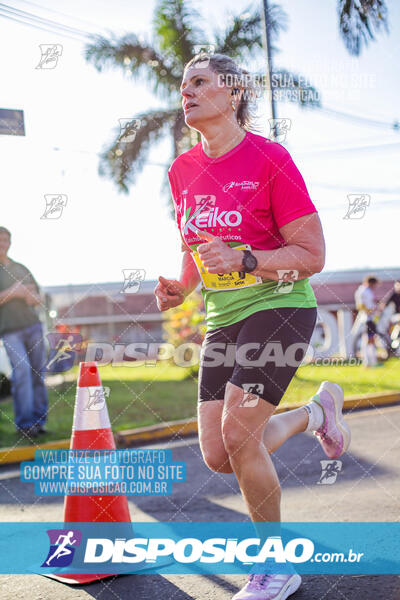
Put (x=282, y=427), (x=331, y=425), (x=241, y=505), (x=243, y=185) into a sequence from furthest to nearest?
(x=241, y=505)
(x=331, y=425)
(x=282, y=427)
(x=243, y=185)

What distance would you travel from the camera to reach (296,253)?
2.53 metres

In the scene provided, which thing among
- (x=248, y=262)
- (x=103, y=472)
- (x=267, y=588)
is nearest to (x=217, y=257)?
(x=248, y=262)

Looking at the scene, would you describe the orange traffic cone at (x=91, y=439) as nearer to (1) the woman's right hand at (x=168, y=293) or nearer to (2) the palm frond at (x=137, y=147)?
(1) the woman's right hand at (x=168, y=293)

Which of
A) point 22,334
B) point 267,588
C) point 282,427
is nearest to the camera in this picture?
point 267,588

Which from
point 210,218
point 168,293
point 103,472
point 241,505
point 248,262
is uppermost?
point 210,218

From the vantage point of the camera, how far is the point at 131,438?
6.76 metres

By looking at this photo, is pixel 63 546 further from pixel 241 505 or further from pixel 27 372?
pixel 27 372

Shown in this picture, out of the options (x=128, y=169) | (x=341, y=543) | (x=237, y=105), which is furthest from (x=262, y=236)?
(x=128, y=169)

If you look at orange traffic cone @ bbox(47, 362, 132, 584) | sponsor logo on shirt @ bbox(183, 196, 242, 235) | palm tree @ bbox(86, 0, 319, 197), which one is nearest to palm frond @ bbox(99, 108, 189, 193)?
palm tree @ bbox(86, 0, 319, 197)

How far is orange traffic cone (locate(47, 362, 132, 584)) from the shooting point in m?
3.23

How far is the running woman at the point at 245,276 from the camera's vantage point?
2.52 m

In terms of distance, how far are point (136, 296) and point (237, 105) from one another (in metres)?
36.4

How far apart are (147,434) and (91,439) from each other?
364 centimetres

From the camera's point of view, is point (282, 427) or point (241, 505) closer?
point (282, 427)
